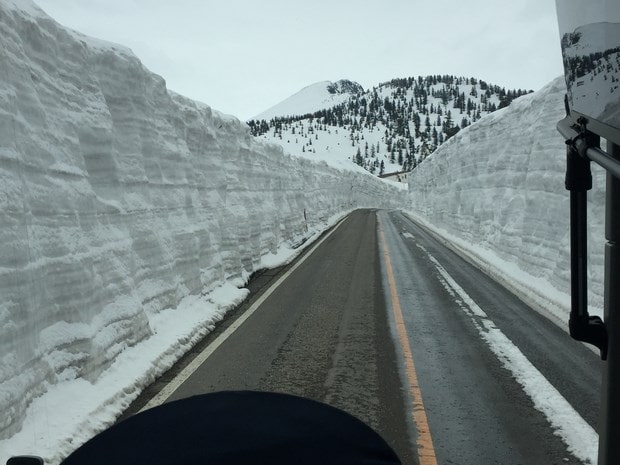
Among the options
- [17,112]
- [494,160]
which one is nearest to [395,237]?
[494,160]

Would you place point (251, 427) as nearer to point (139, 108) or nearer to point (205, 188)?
point (139, 108)

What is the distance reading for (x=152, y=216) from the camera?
309 inches

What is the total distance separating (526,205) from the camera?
14.0 meters

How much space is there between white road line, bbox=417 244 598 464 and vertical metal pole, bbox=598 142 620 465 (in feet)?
8.59

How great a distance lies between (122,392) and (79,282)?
4.13ft

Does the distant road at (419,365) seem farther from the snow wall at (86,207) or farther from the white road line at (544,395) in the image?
the snow wall at (86,207)

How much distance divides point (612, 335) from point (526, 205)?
43.4 feet

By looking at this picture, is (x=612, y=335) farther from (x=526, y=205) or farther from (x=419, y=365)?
(x=526, y=205)

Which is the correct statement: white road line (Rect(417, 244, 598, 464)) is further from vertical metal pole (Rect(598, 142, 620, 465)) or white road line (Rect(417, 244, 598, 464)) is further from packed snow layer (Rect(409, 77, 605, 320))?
vertical metal pole (Rect(598, 142, 620, 465))

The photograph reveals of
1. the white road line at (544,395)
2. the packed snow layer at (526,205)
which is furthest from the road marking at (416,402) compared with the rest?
the packed snow layer at (526,205)

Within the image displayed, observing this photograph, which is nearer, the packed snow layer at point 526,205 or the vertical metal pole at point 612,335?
the vertical metal pole at point 612,335

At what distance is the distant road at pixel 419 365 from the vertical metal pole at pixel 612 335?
2.42 metres

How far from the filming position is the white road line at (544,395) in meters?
4.17

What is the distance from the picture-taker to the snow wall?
4340mm
